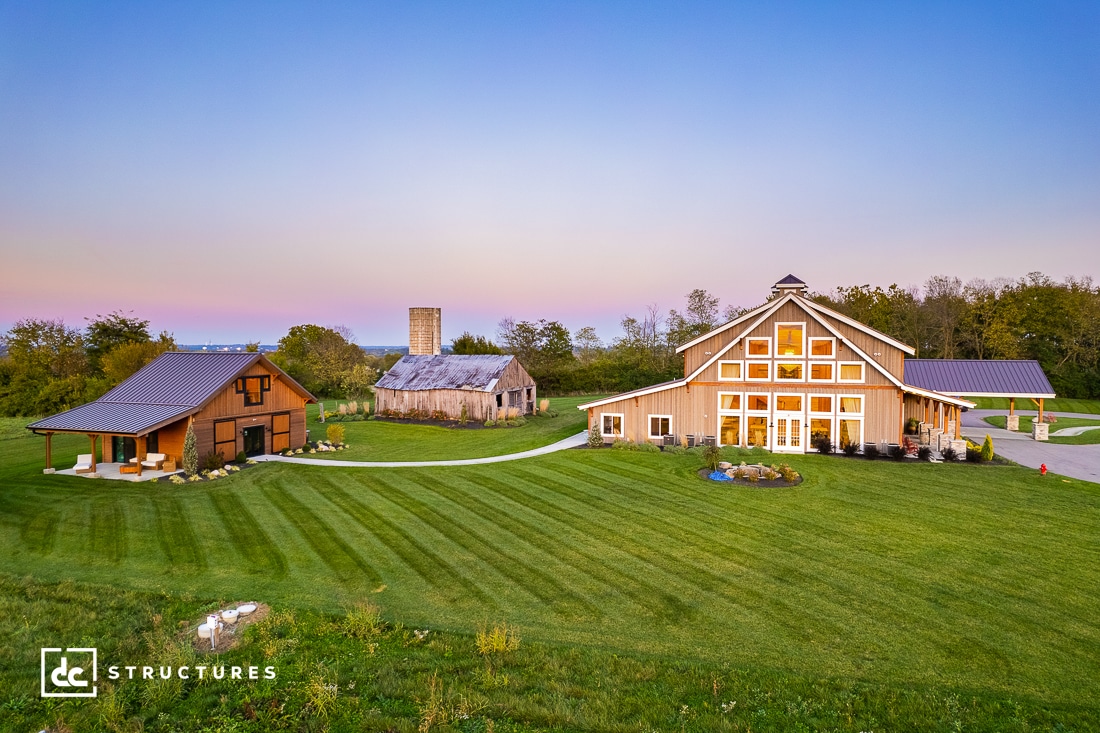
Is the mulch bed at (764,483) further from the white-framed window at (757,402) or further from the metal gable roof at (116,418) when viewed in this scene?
the metal gable roof at (116,418)

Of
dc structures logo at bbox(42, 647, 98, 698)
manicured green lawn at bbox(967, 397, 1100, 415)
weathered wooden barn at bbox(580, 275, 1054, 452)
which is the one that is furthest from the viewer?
manicured green lawn at bbox(967, 397, 1100, 415)

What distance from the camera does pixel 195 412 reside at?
2027 cm

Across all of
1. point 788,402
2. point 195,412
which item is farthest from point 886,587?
point 195,412

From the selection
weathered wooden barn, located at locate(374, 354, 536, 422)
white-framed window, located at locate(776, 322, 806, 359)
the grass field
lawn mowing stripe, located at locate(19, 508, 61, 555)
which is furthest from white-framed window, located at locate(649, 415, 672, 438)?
lawn mowing stripe, located at locate(19, 508, 61, 555)

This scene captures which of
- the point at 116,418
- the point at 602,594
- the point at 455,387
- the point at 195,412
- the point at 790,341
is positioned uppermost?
the point at 790,341

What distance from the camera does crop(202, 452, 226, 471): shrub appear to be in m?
20.3

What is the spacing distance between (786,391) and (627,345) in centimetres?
3028

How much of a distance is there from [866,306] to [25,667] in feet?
202

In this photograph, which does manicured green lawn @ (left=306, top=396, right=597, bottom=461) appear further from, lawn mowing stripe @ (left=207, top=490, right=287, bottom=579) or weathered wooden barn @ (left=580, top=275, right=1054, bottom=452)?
lawn mowing stripe @ (left=207, top=490, right=287, bottom=579)

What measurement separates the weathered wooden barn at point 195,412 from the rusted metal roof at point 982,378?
1195 inches

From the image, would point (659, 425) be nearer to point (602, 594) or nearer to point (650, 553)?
point (650, 553)

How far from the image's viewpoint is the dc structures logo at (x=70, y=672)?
23.8 feet

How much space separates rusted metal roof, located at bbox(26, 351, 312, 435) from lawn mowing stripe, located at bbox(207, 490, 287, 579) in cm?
475

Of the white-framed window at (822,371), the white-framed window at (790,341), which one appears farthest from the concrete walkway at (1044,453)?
the white-framed window at (790,341)
